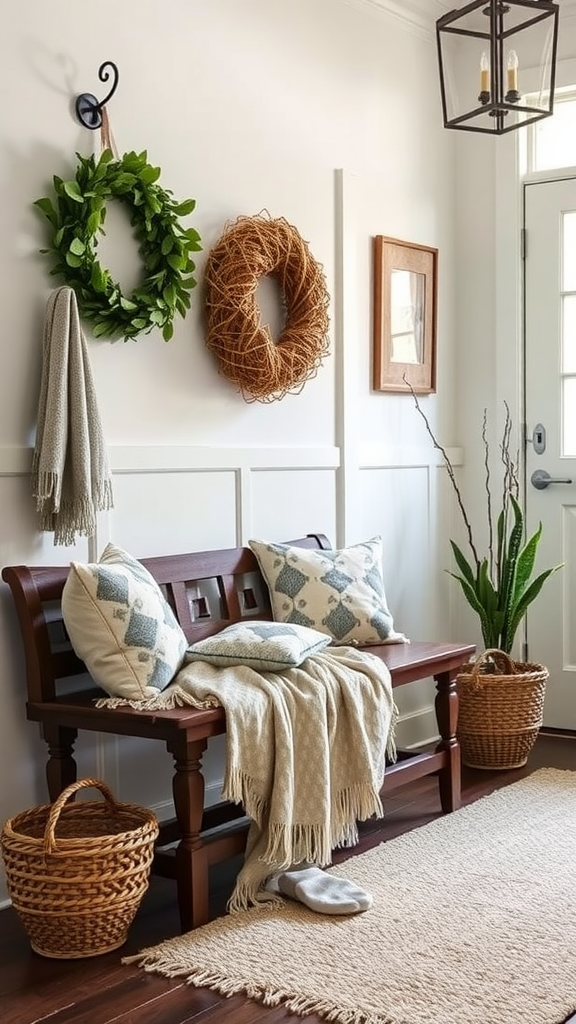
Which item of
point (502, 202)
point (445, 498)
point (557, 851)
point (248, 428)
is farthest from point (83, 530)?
point (502, 202)

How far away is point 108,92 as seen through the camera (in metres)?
3.22

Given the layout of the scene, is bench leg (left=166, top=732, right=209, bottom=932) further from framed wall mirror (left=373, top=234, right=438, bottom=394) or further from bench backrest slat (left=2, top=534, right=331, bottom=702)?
framed wall mirror (left=373, top=234, right=438, bottom=394)

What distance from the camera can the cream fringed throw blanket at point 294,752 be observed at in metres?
2.73

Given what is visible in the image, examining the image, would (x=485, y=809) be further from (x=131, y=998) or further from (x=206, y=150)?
(x=206, y=150)

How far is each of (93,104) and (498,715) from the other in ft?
7.65

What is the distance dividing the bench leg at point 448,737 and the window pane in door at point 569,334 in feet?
5.27

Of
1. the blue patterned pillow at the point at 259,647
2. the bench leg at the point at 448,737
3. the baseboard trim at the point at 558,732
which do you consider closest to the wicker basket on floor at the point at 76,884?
the blue patterned pillow at the point at 259,647

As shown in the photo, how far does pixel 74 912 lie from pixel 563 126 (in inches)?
139

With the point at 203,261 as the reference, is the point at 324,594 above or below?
below

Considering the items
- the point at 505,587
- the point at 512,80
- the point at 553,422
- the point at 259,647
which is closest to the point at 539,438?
the point at 553,422

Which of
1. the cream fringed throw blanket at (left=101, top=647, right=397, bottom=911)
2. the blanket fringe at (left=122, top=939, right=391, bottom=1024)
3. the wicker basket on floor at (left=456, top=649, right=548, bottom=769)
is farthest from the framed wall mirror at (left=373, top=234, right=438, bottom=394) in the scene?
the blanket fringe at (left=122, top=939, right=391, bottom=1024)

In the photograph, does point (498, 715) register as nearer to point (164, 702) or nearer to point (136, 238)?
point (164, 702)

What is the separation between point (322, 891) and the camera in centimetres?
277

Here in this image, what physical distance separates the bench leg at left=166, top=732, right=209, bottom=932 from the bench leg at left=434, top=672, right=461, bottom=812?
1.12 meters
